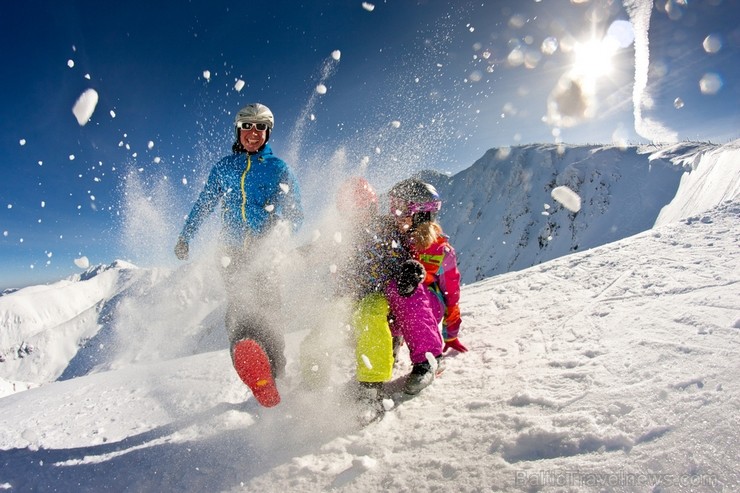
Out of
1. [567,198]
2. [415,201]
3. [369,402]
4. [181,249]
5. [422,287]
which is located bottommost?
[369,402]

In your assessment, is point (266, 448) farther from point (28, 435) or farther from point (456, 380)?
point (28, 435)

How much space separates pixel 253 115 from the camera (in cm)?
358

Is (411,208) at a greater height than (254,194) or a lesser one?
lesser

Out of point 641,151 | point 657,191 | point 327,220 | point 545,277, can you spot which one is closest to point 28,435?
point 327,220

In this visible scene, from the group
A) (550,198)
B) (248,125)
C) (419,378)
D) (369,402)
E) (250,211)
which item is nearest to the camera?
(369,402)

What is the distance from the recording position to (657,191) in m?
42.0

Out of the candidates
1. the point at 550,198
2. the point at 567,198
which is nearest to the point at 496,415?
the point at 567,198

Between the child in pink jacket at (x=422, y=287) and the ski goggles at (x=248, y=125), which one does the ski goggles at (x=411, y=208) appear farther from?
the ski goggles at (x=248, y=125)

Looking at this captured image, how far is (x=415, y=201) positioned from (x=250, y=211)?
1.55m

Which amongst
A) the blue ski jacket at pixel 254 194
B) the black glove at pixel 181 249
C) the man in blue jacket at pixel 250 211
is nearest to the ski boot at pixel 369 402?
the man in blue jacket at pixel 250 211

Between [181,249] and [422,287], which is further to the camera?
[181,249]

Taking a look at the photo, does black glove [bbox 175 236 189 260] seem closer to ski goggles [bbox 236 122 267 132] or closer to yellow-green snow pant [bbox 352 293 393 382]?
ski goggles [bbox 236 122 267 132]

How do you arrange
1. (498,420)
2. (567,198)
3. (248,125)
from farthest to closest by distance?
(567,198), (248,125), (498,420)

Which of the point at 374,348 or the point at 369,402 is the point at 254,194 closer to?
the point at 374,348
